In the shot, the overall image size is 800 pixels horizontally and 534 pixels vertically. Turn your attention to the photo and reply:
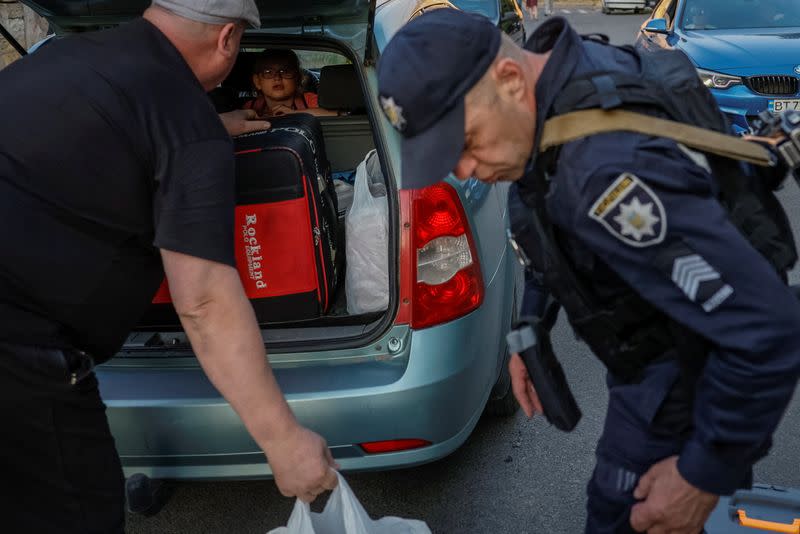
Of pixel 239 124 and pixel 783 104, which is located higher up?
pixel 239 124

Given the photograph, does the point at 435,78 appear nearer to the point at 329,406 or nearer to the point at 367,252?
the point at 329,406

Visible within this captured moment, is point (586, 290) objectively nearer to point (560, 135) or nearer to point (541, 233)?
point (541, 233)

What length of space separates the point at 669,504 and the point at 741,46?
6.26 meters

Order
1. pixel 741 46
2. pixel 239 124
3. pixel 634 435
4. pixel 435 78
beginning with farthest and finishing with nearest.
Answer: pixel 741 46, pixel 239 124, pixel 634 435, pixel 435 78

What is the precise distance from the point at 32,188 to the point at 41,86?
0.76 feet

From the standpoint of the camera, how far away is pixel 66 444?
74.6 inches

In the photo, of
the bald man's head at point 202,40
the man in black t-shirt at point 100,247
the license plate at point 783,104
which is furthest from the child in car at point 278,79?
the license plate at point 783,104

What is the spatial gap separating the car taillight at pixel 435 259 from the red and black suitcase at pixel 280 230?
400mm

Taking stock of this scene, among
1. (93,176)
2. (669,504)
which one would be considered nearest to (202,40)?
(93,176)

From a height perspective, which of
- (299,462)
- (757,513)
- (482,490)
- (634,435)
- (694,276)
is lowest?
(482,490)

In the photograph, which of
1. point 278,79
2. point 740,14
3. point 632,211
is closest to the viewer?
point 632,211

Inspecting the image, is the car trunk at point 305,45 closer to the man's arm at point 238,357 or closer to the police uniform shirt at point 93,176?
the man's arm at point 238,357

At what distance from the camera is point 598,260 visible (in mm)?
1500

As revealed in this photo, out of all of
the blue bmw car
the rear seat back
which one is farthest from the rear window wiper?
the blue bmw car
